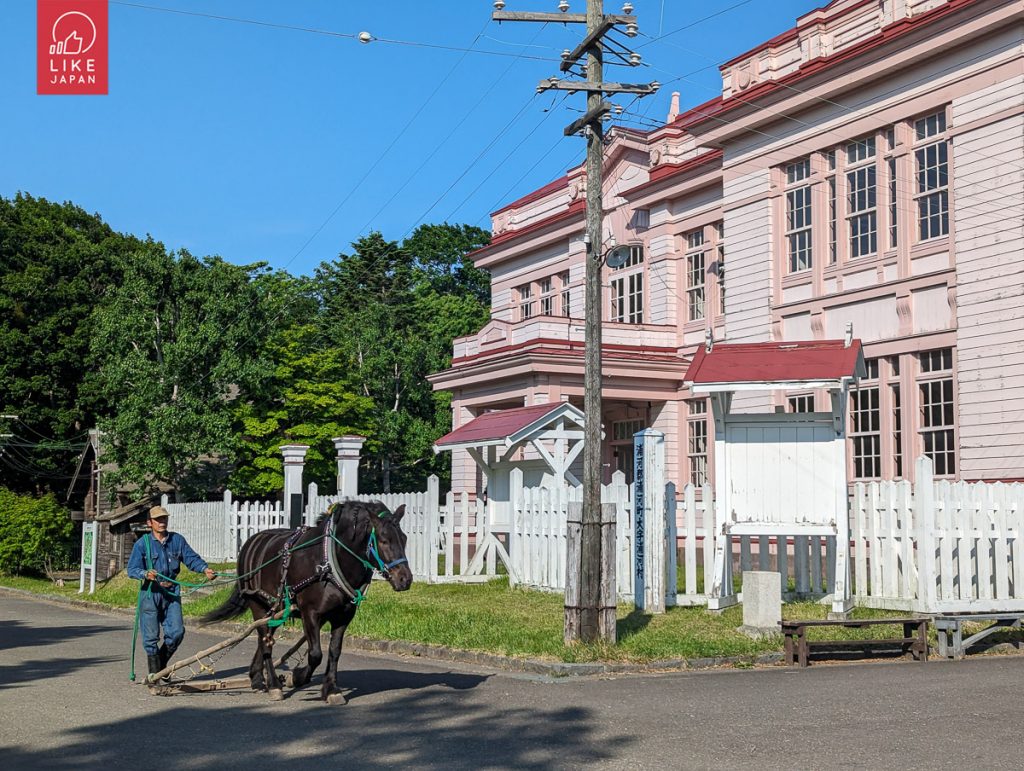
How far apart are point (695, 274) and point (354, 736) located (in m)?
23.8

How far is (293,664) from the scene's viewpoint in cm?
1369

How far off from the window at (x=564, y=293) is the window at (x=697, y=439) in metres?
7.58

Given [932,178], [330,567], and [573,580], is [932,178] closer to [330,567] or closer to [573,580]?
[573,580]

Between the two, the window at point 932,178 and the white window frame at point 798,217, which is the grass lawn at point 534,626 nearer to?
the window at point 932,178

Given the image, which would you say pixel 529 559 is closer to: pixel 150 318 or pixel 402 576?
pixel 402 576

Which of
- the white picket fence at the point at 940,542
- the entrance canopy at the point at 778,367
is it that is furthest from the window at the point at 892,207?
the white picket fence at the point at 940,542

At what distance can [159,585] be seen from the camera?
11445 mm

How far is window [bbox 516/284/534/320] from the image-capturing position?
3984cm

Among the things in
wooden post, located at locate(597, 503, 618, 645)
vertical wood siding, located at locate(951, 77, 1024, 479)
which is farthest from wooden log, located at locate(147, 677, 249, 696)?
vertical wood siding, located at locate(951, 77, 1024, 479)

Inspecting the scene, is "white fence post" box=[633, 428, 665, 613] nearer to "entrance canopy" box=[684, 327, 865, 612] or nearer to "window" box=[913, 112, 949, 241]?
"entrance canopy" box=[684, 327, 865, 612]

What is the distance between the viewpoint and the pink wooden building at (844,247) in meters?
21.8

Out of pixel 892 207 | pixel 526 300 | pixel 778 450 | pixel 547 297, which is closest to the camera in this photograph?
pixel 778 450

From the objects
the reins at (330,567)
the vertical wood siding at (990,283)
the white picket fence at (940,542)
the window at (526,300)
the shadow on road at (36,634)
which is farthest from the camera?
the window at (526,300)

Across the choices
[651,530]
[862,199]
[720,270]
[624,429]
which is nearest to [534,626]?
[651,530]
